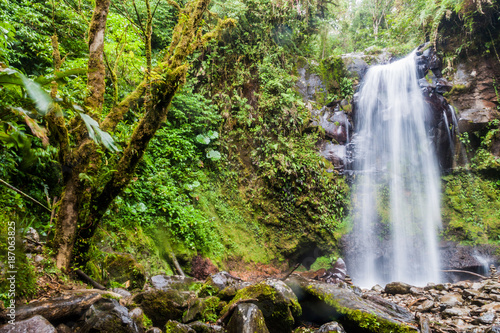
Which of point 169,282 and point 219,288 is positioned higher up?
point 169,282

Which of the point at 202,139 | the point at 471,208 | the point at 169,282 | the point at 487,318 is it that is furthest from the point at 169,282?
the point at 471,208

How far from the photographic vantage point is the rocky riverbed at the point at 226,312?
2.01 m

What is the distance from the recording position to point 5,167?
2.84m

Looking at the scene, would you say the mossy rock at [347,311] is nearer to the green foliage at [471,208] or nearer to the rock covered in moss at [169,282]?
the rock covered in moss at [169,282]

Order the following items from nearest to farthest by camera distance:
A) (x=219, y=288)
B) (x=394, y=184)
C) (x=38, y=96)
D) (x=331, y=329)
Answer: (x=38, y=96), (x=331, y=329), (x=219, y=288), (x=394, y=184)

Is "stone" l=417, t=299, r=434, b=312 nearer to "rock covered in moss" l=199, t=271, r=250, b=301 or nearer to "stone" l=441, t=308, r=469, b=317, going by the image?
"stone" l=441, t=308, r=469, b=317

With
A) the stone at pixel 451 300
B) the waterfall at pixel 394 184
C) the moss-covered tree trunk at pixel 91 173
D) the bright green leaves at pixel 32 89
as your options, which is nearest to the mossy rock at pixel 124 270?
the moss-covered tree trunk at pixel 91 173

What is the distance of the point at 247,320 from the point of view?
279 cm

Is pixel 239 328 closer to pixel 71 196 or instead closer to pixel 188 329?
pixel 188 329

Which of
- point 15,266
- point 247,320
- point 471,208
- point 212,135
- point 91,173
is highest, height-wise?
point 212,135

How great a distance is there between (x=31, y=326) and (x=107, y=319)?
0.55 metres

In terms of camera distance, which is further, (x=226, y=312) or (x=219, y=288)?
(x=219, y=288)

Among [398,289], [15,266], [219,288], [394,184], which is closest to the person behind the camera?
[15,266]

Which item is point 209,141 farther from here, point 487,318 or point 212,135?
point 487,318
